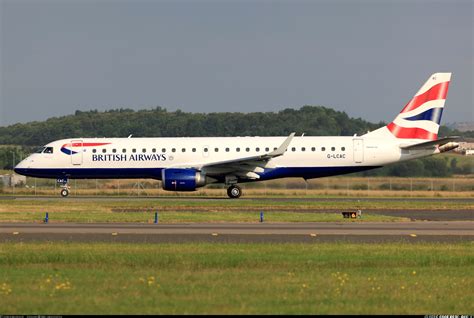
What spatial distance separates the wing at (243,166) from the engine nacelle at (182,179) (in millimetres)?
1178

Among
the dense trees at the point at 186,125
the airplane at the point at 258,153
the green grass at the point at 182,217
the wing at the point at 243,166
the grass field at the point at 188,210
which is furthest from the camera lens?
the dense trees at the point at 186,125

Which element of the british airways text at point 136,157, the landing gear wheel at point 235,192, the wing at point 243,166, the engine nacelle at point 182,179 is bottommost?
the landing gear wheel at point 235,192

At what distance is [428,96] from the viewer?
49531 millimetres

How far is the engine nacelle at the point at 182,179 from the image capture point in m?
46.0

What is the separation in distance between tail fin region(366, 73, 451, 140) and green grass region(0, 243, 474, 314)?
2572 centimetres

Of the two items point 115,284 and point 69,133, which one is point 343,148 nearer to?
point 115,284

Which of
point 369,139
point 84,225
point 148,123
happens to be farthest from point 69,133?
point 84,225

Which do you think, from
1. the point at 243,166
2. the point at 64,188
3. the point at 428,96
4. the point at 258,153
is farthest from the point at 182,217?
the point at 428,96

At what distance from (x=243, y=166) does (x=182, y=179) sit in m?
3.51

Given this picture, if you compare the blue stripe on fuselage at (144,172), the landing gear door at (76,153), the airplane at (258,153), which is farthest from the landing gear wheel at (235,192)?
the landing gear door at (76,153)

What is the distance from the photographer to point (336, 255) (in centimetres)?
2086

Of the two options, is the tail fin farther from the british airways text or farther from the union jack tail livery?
the british airways text

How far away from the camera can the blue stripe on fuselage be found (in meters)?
48.2

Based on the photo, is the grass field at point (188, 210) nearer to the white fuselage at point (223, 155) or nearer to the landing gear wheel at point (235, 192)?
the white fuselage at point (223, 155)
